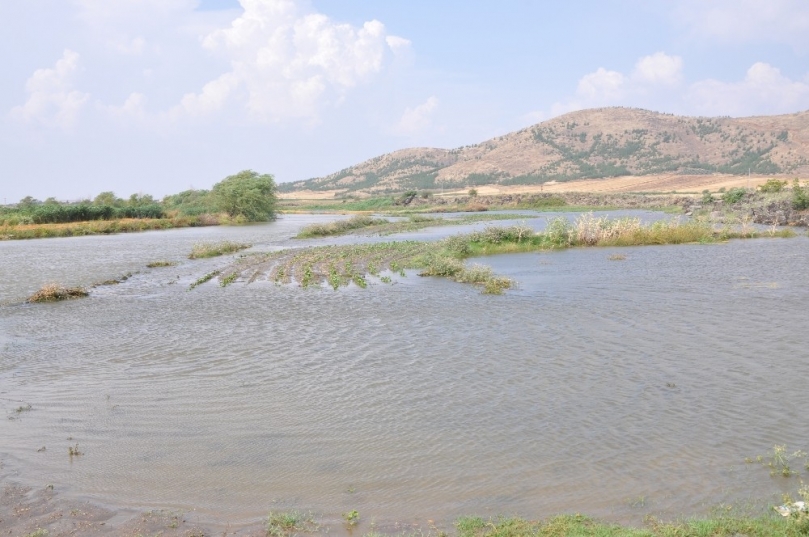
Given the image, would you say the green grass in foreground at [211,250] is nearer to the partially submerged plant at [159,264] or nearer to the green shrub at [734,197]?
the partially submerged plant at [159,264]

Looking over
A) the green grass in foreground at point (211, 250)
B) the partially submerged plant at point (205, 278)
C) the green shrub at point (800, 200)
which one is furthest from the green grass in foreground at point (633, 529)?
the green shrub at point (800, 200)

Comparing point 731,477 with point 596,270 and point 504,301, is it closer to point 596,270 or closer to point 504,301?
point 504,301

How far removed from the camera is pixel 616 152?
14075cm

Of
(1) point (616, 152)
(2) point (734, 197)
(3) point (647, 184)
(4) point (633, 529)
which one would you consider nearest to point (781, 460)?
(4) point (633, 529)

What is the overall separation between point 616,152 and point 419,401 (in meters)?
142

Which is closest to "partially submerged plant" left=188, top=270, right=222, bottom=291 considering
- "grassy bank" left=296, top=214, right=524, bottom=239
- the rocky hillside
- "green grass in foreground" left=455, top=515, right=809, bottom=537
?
"green grass in foreground" left=455, top=515, right=809, bottom=537

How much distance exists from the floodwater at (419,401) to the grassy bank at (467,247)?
24.1ft

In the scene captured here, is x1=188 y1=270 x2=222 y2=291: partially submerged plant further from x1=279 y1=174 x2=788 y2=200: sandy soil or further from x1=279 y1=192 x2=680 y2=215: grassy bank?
x1=279 y1=174 x2=788 y2=200: sandy soil

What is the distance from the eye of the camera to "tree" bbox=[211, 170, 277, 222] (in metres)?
73.2

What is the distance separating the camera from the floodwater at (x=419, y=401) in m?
6.68

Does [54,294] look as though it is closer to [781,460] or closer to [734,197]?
[781,460]

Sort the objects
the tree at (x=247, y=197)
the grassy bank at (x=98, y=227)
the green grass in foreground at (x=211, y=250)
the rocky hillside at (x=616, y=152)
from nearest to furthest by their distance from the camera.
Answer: the green grass in foreground at (x=211, y=250) → the grassy bank at (x=98, y=227) → the tree at (x=247, y=197) → the rocky hillside at (x=616, y=152)

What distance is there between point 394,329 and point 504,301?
4337mm

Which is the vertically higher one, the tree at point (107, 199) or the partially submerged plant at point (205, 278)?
the tree at point (107, 199)
